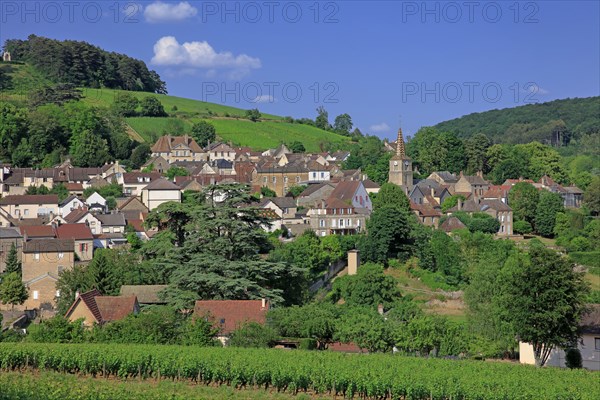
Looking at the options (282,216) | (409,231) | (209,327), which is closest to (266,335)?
(209,327)

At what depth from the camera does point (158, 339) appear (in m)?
38.0

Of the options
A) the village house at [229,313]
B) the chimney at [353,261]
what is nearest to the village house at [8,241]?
the chimney at [353,261]

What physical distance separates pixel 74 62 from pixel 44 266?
6961 centimetres

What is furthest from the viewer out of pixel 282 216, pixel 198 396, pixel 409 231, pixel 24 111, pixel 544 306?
pixel 24 111

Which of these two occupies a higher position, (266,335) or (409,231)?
(409,231)

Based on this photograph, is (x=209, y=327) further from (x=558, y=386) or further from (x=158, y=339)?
(x=558, y=386)

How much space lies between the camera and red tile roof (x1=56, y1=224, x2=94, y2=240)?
195ft

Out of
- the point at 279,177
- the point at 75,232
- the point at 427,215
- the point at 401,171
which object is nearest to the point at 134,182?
the point at 279,177

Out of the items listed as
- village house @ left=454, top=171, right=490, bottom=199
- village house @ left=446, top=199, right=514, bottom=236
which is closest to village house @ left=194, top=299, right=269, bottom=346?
village house @ left=446, top=199, right=514, bottom=236

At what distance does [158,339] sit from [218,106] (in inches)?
4300

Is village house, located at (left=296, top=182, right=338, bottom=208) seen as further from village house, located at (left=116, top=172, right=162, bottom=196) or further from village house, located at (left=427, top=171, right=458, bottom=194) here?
village house, located at (left=427, top=171, right=458, bottom=194)

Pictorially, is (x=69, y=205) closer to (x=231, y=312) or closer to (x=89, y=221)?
(x=89, y=221)

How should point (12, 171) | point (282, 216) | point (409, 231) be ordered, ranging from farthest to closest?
point (12, 171), point (282, 216), point (409, 231)

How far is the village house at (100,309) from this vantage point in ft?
134
